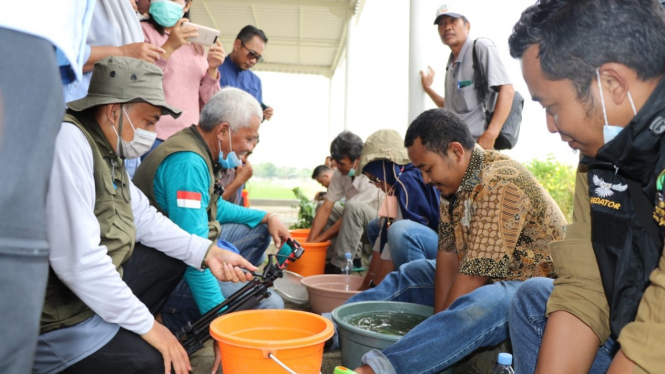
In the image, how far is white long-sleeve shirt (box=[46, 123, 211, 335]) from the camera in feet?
5.17

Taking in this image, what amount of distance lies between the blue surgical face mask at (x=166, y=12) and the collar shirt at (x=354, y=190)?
6.71 ft

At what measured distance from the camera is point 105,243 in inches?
71.7

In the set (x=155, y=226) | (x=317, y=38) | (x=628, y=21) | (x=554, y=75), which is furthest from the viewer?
(x=317, y=38)

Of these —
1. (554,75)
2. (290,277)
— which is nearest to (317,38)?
(290,277)

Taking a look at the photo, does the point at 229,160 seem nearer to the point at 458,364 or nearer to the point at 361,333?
the point at 361,333

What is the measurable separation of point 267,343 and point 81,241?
0.65 meters

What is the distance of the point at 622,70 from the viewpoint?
1.10 meters

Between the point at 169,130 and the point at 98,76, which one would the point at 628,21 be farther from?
the point at 169,130

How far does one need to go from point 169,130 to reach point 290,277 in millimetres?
1348

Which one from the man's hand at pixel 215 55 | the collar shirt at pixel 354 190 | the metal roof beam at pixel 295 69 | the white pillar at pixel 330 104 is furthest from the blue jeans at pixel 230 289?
the metal roof beam at pixel 295 69

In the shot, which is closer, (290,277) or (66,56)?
(66,56)

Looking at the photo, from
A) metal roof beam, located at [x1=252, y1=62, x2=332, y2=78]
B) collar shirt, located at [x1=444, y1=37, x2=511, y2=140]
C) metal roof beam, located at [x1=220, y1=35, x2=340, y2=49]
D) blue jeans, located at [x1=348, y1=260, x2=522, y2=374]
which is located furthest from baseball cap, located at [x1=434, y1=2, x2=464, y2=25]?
metal roof beam, located at [x1=252, y1=62, x2=332, y2=78]

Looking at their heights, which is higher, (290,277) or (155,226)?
(155,226)

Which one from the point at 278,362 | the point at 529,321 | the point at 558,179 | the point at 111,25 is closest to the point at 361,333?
the point at 278,362
